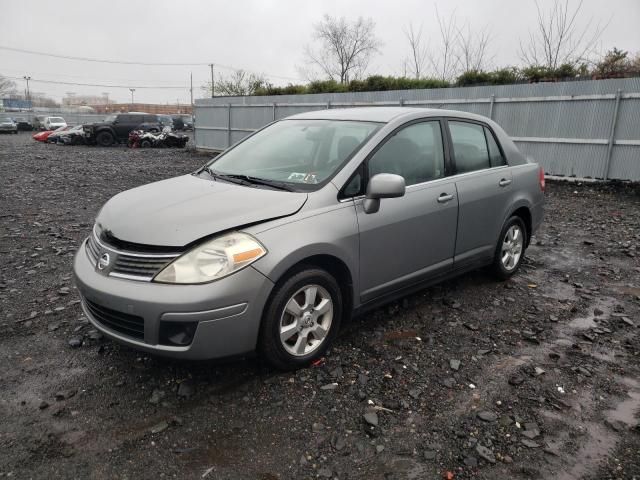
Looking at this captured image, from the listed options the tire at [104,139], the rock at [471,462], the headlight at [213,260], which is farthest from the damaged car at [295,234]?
the tire at [104,139]

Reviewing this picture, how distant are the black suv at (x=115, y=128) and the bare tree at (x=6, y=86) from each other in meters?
75.5

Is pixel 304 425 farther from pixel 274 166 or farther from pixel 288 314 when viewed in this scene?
pixel 274 166

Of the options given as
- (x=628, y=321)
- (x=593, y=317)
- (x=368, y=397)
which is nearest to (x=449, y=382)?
(x=368, y=397)

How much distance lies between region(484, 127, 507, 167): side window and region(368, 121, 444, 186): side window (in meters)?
0.81

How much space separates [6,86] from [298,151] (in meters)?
107

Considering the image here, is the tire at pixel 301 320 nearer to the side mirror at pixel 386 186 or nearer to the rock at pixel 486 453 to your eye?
the side mirror at pixel 386 186

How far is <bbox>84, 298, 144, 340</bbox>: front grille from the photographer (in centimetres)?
285

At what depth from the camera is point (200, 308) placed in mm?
2736

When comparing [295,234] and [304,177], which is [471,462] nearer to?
[295,234]

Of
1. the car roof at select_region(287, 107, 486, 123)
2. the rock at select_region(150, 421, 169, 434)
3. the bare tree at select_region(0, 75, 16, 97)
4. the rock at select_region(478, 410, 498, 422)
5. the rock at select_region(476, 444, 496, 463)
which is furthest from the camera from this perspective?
the bare tree at select_region(0, 75, 16, 97)

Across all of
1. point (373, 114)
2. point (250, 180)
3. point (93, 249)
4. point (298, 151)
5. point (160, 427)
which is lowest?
point (160, 427)

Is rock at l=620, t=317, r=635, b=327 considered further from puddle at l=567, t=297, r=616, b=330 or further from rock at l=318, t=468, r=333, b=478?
rock at l=318, t=468, r=333, b=478

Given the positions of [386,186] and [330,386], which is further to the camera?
[386,186]

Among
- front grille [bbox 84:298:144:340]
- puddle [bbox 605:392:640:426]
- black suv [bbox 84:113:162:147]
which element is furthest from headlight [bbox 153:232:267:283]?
black suv [bbox 84:113:162:147]
